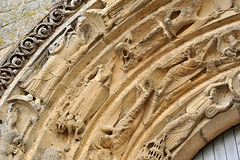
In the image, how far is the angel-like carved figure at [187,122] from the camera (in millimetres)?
4008

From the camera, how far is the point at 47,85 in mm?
4336

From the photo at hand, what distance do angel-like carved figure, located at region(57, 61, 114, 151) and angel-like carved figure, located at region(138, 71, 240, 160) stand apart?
628mm

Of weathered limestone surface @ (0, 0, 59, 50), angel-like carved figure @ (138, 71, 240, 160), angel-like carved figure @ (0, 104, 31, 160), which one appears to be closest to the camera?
angel-like carved figure @ (0, 104, 31, 160)

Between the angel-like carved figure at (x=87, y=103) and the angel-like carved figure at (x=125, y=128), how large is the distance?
23cm

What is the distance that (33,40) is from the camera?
4.73m

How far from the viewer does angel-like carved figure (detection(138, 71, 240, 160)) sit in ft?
13.1

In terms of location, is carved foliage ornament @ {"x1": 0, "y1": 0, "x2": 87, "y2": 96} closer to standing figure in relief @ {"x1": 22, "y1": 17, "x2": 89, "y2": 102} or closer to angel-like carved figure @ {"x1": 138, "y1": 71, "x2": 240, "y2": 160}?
standing figure in relief @ {"x1": 22, "y1": 17, "x2": 89, "y2": 102}

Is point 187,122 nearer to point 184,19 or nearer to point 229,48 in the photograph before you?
A: point 229,48

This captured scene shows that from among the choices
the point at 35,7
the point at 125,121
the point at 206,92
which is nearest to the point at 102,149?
the point at 125,121

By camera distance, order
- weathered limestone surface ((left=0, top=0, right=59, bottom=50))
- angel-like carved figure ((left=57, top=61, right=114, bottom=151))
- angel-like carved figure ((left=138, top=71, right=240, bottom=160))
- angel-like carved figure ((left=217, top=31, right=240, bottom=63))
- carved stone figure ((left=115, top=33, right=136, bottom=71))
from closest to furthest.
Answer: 1. angel-like carved figure ((left=138, top=71, right=240, bottom=160))
2. angel-like carved figure ((left=57, top=61, right=114, bottom=151))
3. angel-like carved figure ((left=217, top=31, right=240, bottom=63))
4. carved stone figure ((left=115, top=33, right=136, bottom=71))
5. weathered limestone surface ((left=0, top=0, right=59, bottom=50))

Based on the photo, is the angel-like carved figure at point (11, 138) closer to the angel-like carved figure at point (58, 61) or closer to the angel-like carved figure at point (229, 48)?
the angel-like carved figure at point (58, 61)

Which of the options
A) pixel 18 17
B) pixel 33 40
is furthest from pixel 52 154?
pixel 18 17

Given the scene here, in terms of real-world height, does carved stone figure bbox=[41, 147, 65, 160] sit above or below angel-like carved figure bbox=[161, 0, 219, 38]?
below

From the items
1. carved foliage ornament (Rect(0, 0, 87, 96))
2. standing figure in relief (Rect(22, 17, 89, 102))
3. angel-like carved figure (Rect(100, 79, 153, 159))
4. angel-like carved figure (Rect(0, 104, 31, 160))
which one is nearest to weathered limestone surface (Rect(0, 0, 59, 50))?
carved foliage ornament (Rect(0, 0, 87, 96))
